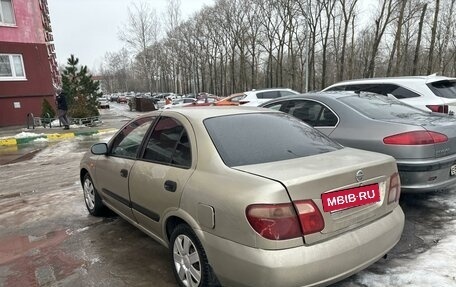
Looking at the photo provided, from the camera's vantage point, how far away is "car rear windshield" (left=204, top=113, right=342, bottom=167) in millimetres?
2899

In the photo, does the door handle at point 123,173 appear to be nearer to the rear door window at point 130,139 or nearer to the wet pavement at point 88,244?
the rear door window at point 130,139

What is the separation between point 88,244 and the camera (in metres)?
4.21

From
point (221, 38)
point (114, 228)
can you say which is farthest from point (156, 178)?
point (221, 38)

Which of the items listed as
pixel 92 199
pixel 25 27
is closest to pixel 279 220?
pixel 92 199

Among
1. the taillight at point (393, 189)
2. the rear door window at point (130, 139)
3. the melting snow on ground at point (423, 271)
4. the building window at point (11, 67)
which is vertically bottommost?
the melting snow on ground at point (423, 271)

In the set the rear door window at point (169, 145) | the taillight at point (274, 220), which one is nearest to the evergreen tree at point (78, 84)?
the rear door window at point (169, 145)

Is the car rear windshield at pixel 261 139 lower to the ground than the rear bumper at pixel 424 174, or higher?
higher

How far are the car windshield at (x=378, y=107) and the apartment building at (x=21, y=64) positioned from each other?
69.2ft

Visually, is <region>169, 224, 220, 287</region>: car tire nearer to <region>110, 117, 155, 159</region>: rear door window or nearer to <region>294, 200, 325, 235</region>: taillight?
<region>294, 200, 325, 235</region>: taillight

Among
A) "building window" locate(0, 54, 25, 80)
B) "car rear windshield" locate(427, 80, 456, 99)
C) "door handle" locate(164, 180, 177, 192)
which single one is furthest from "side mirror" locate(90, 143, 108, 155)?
"building window" locate(0, 54, 25, 80)

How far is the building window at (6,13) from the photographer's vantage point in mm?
21141

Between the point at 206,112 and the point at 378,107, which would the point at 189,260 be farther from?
the point at 378,107

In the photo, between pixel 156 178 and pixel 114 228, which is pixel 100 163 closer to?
pixel 114 228

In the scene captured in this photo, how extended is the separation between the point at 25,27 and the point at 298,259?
2432cm
